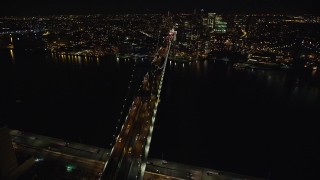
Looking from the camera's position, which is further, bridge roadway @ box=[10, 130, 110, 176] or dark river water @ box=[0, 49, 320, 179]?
dark river water @ box=[0, 49, 320, 179]

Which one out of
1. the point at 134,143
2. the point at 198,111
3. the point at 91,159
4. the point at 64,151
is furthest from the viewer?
the point at 198,111

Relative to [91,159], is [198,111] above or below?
below

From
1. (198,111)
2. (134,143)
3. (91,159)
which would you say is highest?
(134,143)

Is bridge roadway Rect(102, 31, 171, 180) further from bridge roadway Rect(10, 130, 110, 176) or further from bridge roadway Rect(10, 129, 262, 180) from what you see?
bridge roadway Rect(10, 130, 110, 176)

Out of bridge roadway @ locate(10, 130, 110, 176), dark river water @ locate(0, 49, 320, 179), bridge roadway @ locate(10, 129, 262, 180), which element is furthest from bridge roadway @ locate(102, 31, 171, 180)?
dark river water @ locate(0, 49, 320, 179)

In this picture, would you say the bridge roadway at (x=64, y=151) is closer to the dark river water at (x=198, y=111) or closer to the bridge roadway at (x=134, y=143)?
the bridge roadway at (x=134, y=143)

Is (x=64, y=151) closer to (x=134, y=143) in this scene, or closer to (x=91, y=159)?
(x=91, y=159)

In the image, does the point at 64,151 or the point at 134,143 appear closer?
the point at 64,151

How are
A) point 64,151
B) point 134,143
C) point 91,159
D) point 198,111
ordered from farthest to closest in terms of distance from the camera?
point 198,111, point 134,143, point 64,151, point 91,159

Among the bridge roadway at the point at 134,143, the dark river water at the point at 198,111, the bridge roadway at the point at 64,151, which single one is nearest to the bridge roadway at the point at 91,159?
the bridge roadway at the point at 64,151

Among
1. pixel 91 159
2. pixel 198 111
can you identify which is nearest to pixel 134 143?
pixel 91 159
